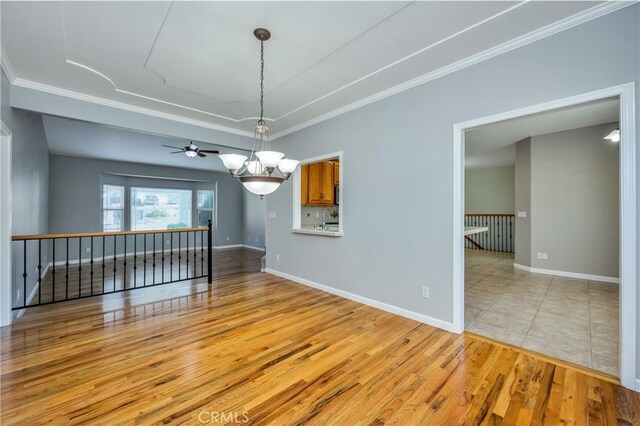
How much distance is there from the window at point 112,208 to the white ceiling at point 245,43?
5311 millimetres

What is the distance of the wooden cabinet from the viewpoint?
5008 millimetres

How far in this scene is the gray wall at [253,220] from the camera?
9158 millimetres

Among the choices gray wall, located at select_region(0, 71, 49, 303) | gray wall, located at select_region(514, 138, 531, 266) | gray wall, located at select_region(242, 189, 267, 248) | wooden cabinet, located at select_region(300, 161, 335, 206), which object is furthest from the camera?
gray wall, located at select_region(242, 189, 267, 248)

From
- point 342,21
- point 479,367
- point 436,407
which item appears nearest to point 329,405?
point 436,407

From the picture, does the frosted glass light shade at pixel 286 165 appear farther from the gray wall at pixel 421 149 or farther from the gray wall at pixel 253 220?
the gray wall at pixel 253 220

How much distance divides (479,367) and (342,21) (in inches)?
118

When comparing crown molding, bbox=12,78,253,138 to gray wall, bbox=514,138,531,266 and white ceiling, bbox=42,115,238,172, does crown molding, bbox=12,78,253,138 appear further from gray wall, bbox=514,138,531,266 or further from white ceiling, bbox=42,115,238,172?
gray wall, bbox=514,138,531,266

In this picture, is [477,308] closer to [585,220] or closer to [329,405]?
[329,405]

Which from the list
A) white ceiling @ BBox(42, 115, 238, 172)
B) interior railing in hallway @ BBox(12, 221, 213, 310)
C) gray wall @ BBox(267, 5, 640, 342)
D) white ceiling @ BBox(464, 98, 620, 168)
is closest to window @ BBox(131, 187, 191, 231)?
interior railing in hallway @ BBox(12, 221, 213, 310)

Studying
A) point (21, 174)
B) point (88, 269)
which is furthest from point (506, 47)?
point (88, 269)

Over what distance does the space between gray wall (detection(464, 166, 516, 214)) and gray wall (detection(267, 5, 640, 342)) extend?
6816 mm

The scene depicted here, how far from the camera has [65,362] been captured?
2184mm

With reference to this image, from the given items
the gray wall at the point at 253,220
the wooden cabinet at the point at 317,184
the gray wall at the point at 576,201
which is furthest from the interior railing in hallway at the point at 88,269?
the gray wall at the point at 576,201

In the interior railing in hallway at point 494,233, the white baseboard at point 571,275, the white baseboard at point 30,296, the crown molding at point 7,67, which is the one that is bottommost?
the white baseboard at point 30,296
